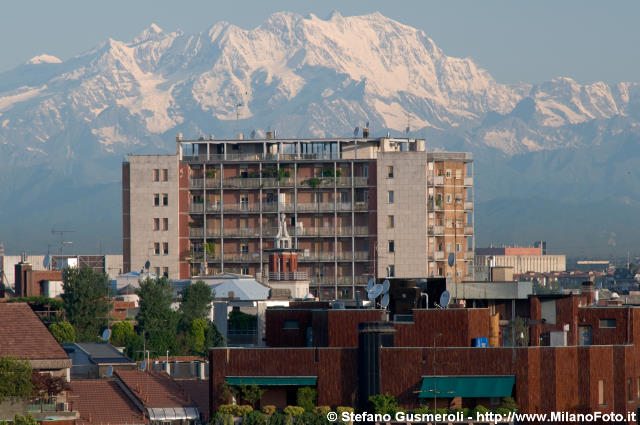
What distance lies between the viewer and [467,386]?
245ft

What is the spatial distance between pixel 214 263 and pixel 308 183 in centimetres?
1486

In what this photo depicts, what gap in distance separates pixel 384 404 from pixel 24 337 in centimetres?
1722

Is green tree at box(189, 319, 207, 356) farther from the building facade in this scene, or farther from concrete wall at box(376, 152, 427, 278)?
concrete wall at box(376, 152, 427, 278)

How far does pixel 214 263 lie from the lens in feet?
653

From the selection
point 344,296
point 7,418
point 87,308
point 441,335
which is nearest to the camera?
point 7,418

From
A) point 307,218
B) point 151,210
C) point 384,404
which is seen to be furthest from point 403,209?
point 384,404

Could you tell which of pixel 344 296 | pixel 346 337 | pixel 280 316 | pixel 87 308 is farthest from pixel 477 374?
pixel 344 296

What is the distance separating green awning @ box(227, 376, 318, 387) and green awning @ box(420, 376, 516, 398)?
18.0 ft

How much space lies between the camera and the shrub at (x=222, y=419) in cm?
7475

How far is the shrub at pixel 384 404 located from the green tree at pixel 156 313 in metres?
53.6

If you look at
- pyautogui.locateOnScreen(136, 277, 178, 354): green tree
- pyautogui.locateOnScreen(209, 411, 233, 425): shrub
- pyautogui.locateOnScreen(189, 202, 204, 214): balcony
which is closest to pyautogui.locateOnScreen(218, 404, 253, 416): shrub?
pyautogui.locateOnScreen(209, 411, 233, 425): shrub

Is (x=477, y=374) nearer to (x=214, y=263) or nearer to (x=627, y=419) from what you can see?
(x=627, y=419)

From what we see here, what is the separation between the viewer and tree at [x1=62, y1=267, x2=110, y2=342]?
145000mm

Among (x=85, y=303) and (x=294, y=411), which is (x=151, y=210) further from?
(x=294, y=411)
